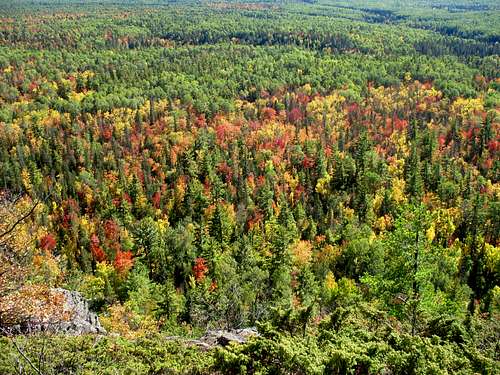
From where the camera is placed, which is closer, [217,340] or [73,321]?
[217,340]

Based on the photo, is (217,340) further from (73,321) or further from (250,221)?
(250,221)

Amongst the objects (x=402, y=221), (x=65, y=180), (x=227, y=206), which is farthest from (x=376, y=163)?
(x=402, y=221)

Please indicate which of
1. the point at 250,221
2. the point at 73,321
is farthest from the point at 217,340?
the point at 250,221

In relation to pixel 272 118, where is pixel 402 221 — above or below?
above

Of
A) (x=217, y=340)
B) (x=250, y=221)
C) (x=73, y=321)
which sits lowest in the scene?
(x=250, y=221)

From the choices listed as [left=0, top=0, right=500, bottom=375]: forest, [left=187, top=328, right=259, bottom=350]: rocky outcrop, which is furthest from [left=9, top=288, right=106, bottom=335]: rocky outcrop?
[left=187, top=328, right=259, bottom=350]: rocky outcrop

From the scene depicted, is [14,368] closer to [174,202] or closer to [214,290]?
[214,290]

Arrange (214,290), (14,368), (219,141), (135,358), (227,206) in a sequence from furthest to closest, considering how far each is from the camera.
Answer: (219,141) → (227,206) → (214,290) → (135,358) → (14,368)

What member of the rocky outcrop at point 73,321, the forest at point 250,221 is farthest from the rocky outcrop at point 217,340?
the rocky outcrop at point 73,321

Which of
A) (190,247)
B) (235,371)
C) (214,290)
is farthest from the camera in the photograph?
(190,247)
